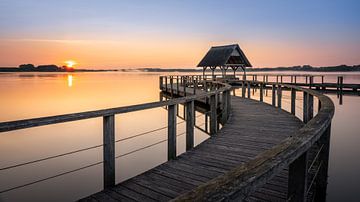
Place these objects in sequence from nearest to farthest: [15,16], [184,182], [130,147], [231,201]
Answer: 1. [231,201]
2. [184,182]
3. [130,147]
4. [15,16]

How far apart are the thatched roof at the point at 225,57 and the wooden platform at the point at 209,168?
2083 centimetres

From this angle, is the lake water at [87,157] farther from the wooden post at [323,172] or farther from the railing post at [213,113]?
the wooden post at [323,172]

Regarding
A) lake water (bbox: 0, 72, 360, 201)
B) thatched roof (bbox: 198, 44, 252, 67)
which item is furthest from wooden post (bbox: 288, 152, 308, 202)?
thatched roof (bbox: 198, 44, 252, 67)

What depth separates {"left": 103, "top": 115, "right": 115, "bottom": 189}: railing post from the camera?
323cm

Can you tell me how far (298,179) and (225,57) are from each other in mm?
26042

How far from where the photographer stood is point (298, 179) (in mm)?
1625

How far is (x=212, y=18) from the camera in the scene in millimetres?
28984

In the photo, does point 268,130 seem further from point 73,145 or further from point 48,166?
point 73,145

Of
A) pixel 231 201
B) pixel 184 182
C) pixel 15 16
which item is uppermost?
pixel 15 16

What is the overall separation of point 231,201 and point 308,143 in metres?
0.88

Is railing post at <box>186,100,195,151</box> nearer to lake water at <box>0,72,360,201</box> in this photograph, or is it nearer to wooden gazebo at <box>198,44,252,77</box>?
lake water at <box>0,72,360,201</box>

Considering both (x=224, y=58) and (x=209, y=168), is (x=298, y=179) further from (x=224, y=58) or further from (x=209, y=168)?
(x=224, y=58)

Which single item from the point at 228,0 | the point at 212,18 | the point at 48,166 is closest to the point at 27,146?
the point at 48,166

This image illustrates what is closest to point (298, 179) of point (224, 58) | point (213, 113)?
point (213, 113)
